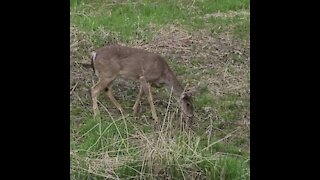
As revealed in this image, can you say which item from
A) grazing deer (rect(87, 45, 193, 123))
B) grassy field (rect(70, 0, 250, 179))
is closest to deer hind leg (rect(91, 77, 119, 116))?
grazing deer (rect(87, 45, 193, 123))

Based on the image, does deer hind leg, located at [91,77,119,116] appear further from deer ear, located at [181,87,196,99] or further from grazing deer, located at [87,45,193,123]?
deer ear, located at [181,87,196,99]

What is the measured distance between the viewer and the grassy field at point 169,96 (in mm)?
5785

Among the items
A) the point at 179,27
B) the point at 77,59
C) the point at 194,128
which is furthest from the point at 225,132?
the point at 179,27

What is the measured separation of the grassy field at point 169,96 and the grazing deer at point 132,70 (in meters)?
0.21

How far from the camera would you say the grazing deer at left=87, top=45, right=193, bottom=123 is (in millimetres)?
9031

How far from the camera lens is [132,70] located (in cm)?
917

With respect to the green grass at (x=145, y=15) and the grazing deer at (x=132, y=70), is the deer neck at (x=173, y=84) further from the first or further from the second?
the green grass at (x=145, y=15)

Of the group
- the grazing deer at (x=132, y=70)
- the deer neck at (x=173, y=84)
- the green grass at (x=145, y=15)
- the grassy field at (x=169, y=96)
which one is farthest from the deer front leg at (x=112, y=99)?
the green grass at (x=145, y=15)

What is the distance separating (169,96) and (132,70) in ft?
2.07

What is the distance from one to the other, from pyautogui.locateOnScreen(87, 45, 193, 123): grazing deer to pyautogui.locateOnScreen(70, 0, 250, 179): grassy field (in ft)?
0.68

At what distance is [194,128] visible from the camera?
8.24m

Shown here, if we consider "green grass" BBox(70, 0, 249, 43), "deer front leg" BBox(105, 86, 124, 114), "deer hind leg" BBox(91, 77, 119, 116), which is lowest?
"deer front leg" BBox(105, 86, 124, 114)

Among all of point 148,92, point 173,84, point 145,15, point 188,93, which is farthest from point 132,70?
point 145,15
